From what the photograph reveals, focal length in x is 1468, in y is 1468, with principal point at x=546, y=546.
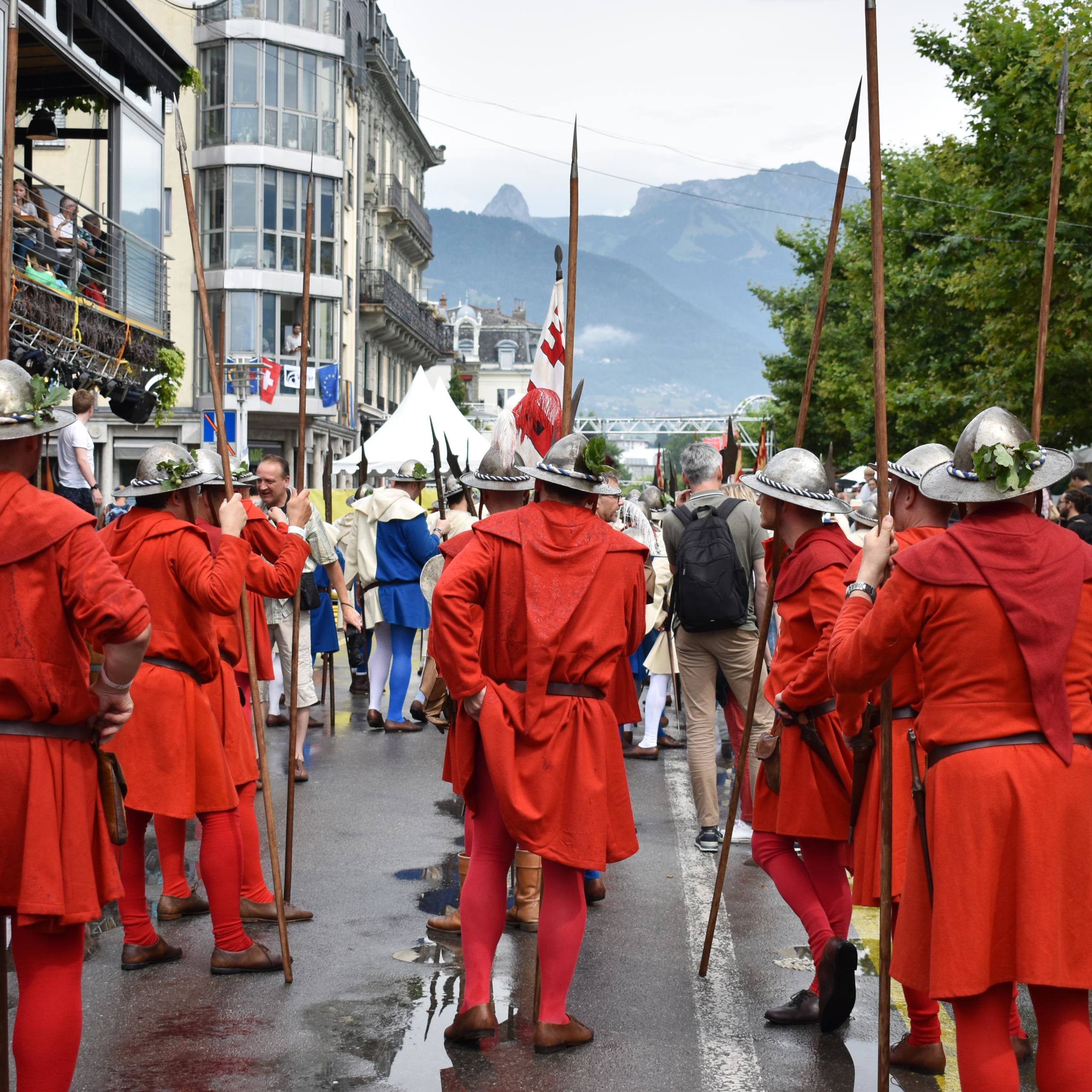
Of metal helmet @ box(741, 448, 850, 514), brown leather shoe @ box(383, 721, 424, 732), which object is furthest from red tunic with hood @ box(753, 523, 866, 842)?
brown leather shoe @ box(383, 721, 424, 732)

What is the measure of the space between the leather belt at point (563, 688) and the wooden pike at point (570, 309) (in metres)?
1.15

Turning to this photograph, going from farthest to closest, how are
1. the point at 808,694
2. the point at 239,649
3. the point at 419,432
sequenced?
1. the point at 419,432
2. the point at 239,649
3. the point at 808,694

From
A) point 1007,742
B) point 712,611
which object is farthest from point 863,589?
point 712,611

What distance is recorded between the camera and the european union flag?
1563 inches

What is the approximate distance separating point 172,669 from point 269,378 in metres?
33.8

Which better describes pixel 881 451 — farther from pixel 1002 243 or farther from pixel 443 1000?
pixel 1002 243

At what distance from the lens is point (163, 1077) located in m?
4.49

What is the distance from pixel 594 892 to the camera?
6.72m

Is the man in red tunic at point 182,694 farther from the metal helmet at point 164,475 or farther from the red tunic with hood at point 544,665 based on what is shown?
the red tunic with hood at point 544,665

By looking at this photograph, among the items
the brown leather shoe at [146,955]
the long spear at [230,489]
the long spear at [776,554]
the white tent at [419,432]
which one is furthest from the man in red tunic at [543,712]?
the white tent at [419,432]

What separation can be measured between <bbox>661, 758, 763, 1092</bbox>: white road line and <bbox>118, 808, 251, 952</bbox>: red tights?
1.75m

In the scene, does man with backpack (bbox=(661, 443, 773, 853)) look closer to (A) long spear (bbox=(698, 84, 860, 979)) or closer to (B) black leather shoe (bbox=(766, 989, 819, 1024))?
(A) long spear (bbox=(698, 84, 860, 979))

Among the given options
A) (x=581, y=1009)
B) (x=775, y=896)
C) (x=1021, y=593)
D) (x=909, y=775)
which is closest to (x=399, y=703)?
(x=775, y=896)

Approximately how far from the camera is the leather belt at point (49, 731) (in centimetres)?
376
